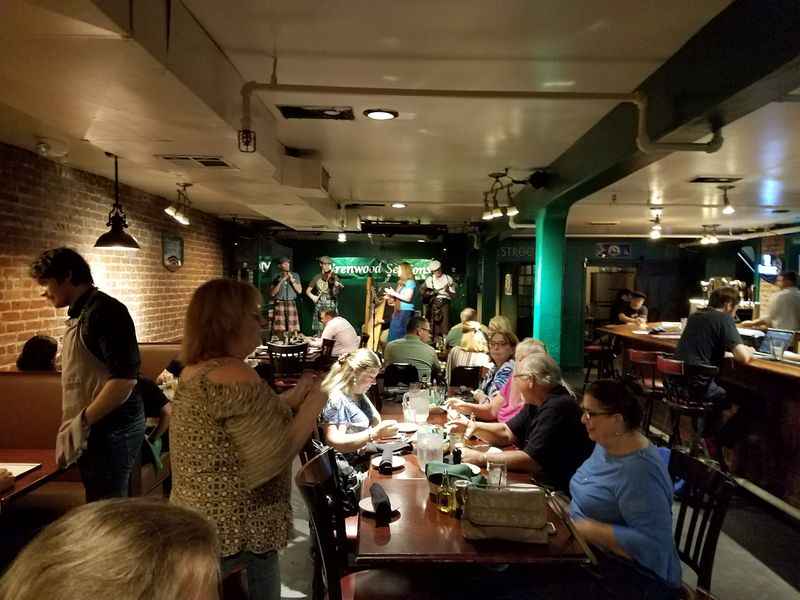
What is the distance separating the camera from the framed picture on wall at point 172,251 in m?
7.10

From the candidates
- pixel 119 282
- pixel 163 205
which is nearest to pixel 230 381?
pixel 119 282

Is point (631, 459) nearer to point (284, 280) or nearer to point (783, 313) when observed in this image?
point (783, 313)

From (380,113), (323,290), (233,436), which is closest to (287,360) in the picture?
(380,113)

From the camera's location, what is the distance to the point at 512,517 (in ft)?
6.21

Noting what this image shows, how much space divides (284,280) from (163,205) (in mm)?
4130

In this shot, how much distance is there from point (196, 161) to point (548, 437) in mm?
2756

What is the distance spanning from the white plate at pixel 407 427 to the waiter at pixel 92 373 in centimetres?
151

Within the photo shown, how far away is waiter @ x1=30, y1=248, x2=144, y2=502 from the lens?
2.46 metres

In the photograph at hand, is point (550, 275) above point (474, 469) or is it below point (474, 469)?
above

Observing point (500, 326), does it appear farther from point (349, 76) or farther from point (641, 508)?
point (641, 508)

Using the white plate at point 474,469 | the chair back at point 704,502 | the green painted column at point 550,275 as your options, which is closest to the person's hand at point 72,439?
the white plate at point 474,469

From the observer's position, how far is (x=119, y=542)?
2.10ft

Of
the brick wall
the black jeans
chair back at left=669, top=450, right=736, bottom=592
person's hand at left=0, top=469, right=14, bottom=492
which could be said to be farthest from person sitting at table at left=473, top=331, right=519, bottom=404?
the brick wall

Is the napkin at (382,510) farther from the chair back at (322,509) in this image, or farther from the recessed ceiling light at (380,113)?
the recessed ceiling light at (380,113)
